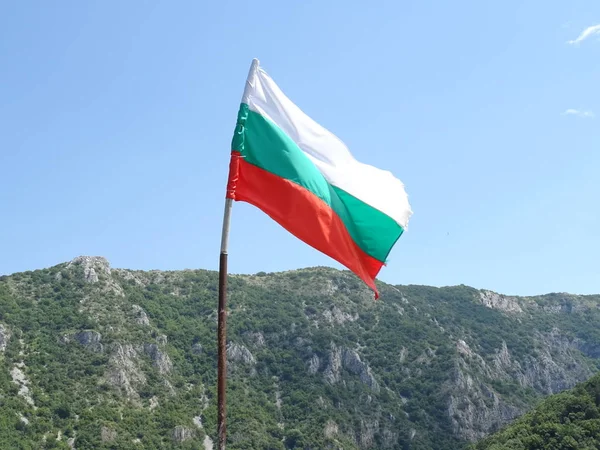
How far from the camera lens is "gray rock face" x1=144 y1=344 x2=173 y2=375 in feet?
490

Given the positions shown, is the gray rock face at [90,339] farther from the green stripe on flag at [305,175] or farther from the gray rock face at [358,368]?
the green stripe on flag at [305,175]

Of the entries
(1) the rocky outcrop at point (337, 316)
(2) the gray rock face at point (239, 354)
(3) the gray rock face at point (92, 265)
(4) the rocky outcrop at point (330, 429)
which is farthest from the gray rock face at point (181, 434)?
(1) the rocky outcrop at point (337, 316)

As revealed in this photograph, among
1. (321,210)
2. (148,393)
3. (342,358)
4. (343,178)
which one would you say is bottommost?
(321,210)

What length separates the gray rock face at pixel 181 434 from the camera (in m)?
126

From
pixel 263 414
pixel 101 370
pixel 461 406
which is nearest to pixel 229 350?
pixel 263 414

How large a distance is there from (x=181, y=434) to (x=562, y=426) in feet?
224

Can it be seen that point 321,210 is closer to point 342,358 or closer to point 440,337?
point 342,358

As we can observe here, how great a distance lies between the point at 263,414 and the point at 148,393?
81.5 ft

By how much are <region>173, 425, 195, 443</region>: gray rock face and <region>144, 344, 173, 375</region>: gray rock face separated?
2252cm

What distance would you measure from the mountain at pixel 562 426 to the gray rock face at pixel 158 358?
238ft

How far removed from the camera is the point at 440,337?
182 metres

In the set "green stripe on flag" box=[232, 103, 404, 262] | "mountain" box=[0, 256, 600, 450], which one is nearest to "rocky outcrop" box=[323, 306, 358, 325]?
"mountain" box=[0, 256, 600, 450]

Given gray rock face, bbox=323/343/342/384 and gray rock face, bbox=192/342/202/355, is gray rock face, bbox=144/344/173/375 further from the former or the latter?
gray rock face, bbox=323/343/342/384

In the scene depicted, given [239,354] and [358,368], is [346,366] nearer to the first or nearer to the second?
[358,368]
